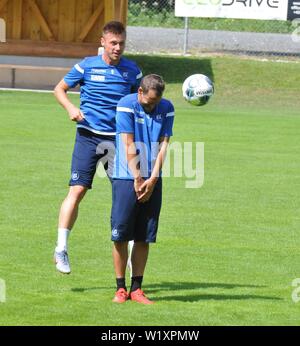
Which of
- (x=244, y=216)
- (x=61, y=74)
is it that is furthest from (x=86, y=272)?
(x=61, y=74)

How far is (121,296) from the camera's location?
866 centimetres

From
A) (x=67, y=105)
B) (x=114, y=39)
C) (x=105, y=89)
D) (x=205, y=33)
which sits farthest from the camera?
(x=205, y=33)

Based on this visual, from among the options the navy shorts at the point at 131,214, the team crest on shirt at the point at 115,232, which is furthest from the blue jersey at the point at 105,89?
the team crest on shirt at the point at 115,232

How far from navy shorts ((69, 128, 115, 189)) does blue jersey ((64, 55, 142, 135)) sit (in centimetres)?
7

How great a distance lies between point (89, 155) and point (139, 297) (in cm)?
151

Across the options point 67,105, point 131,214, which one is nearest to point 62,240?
point 131,214

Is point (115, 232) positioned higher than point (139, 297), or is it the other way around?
point (115, 232)

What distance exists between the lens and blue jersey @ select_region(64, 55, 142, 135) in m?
9.52

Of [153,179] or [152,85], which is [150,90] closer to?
[152,85]

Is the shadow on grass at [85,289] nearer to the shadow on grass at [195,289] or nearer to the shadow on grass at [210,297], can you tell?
the shadow on grass at [195,289]

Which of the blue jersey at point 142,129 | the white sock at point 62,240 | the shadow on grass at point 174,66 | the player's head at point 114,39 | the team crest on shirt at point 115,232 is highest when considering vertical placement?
the shadow on grass at point 174,66

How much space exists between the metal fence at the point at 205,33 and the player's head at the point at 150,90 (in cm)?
2542

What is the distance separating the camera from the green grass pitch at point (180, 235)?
8422mm
